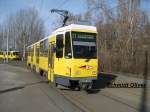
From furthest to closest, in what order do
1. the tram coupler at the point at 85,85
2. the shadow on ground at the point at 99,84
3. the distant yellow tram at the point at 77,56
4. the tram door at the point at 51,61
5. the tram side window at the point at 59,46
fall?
1. the tram door at the point at 51,61
2. the shadow on ground at the point at 99,84
3. the tram side window at the point at 59,46
4. the tram coupler at the point at 85,85
5. the distant yellow tram at the point at 77,56

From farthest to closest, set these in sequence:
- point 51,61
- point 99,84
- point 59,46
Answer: point 99,84 < point 51,61 < point 59,46

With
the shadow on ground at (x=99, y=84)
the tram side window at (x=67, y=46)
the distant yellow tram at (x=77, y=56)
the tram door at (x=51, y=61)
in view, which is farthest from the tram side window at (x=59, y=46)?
the shadow on ground at (x=99, y=84)

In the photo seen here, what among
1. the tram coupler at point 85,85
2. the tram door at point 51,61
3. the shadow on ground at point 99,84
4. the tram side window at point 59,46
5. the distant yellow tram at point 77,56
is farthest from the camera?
the tram door at point 51,61

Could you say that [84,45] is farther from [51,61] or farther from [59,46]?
[51,61]

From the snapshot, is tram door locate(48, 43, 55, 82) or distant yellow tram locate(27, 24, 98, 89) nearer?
distant yellow tram locate(27, 24, 98, 89)

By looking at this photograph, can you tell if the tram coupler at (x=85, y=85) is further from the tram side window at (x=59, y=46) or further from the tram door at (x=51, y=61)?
the tram door at (x=51, y=61)

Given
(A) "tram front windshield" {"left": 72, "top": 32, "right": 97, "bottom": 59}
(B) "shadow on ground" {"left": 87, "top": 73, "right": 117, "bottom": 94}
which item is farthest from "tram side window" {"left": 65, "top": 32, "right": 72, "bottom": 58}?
(B) "shadow on ground" {"left": 87, "top": 73, "right": 117, "bottom": 94}

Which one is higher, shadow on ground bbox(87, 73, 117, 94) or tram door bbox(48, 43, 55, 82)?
tram door bbox(48, 43, 55, 82)

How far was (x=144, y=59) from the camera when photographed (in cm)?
3216

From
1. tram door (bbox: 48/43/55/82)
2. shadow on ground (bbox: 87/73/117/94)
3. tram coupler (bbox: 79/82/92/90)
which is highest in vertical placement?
tram door (bbox: 48/43/55/82)

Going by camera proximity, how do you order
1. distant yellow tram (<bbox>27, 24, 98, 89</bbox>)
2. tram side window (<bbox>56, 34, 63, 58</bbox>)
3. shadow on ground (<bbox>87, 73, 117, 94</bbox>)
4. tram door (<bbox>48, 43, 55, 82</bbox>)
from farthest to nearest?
tram door (<bbox>48, 43, 55, 82</bbox>) → shadow on ground (<bbox>87, 73, 117, 94</bbox>) → tram side window (<bbox>56, 34, 63, 58</bbox>) → distant yellow tram (<bbox>27, 24, 98, 89</bbox>)

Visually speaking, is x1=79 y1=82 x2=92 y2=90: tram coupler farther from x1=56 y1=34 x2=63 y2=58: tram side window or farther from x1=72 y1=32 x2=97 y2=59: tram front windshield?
x1=56 y1=34 x2=63 y2=58: tram side window

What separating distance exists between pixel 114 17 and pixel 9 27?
68869 mm

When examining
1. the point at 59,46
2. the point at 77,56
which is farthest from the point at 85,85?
the point at 59,46
